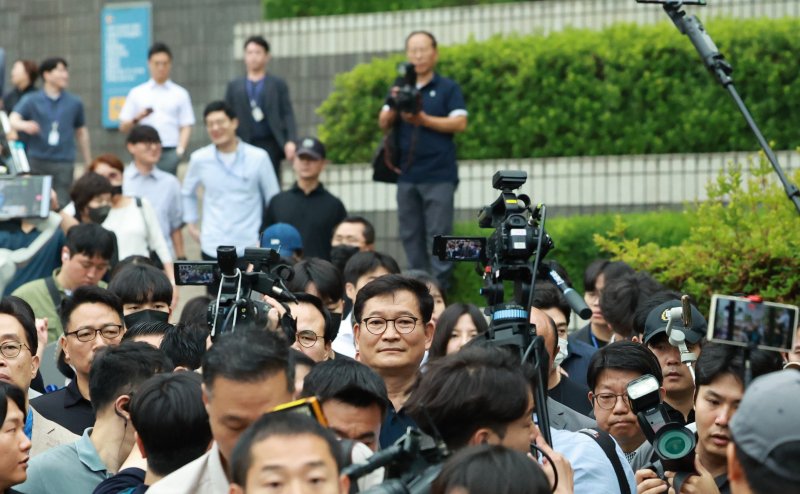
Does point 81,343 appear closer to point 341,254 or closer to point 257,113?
point 341,254

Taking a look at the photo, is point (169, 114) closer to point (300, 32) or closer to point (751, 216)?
point (300, 32)

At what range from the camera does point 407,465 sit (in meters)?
4.20

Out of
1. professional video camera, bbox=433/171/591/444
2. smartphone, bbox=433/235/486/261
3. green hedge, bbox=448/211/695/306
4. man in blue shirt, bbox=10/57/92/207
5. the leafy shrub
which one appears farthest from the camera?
man in blue shirt, bbox=10/57/92/207

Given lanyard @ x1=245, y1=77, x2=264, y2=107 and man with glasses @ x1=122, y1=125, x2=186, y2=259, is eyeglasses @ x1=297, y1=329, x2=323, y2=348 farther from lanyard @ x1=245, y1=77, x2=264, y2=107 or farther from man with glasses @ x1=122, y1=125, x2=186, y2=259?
lanyard @ x1=245, y1=77, x2=264, y2=107

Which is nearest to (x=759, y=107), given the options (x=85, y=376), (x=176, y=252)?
(x=176, y=252)

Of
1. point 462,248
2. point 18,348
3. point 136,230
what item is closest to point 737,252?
point 462,248

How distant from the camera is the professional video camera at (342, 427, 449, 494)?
13.1ft

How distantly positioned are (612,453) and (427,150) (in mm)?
7131

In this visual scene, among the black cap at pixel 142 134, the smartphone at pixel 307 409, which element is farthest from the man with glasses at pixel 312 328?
the black cap at pixel 142 134

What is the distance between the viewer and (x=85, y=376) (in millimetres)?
7398

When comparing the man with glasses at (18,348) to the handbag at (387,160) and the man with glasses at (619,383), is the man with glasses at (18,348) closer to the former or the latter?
the man with glasses at (619,383)

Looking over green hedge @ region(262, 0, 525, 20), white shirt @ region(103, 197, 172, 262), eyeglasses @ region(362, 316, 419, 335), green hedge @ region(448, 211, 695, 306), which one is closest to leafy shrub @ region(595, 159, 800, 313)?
green hedge @ region(448, 211, 695, 306)

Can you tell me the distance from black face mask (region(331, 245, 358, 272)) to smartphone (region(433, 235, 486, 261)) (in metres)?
4.31

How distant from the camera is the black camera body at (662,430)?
208 inches
